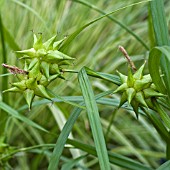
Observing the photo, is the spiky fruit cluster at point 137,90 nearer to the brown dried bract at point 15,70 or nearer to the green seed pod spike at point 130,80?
the green seed pod spike at point 130,80

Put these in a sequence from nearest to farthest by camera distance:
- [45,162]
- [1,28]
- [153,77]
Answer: [153,77], [1,28], [45,162]

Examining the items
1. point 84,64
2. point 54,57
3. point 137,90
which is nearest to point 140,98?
point 137,90

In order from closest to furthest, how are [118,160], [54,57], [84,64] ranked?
[54,57], [118,160], [84,64]

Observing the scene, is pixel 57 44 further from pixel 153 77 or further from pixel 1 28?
pixel 1 28

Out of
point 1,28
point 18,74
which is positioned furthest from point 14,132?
point 18,74

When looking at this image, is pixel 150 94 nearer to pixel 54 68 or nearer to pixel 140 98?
pixel 140 98
